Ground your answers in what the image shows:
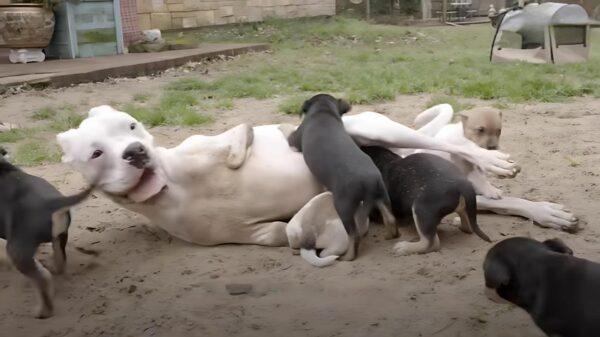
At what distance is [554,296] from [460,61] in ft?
24.5

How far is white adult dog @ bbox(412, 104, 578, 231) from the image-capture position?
10.7 ft

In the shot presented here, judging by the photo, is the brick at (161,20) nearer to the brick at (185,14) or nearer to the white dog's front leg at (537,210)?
the brick at (185,14)

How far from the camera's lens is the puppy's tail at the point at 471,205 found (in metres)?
2.94

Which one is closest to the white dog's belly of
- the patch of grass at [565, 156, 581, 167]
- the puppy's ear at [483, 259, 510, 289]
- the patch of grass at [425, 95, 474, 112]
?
the puppy's ear at [483, 259, 510, 289]

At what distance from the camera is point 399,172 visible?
3.19 m

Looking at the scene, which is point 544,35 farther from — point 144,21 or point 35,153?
point 35,153

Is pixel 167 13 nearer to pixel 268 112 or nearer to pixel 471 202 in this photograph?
pixel 268 112

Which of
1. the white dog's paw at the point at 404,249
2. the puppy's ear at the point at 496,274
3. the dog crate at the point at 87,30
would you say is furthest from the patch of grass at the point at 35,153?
the dog crate at the point at 87,30

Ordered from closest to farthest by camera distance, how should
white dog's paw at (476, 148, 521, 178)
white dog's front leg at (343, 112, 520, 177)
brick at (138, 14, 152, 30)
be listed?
white dog's paw at (476, 148, 521, 178) → white dog's front leg at (343, 112, 520, 177) → brick at (138, 14, 152, 30)

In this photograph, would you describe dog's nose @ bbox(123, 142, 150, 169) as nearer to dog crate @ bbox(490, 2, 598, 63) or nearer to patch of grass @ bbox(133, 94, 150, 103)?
patch of grass @ bbox(133, 94, 150, 103)

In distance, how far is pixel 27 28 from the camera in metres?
9.03

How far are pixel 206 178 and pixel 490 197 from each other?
1.38 metres

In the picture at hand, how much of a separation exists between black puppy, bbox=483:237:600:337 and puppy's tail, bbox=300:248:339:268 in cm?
83

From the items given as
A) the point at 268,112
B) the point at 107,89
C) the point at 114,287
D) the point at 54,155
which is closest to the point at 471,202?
the point at 114,287
